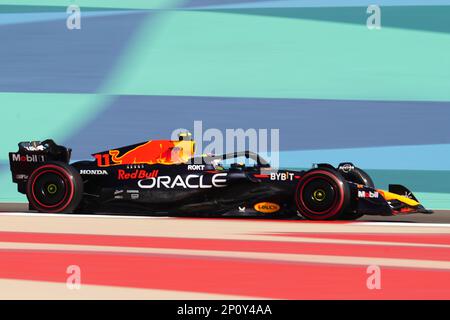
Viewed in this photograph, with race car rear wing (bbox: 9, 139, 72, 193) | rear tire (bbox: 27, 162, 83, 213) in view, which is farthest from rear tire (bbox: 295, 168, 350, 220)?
race car rear wing (bbox: 9, 139, 72, 193)

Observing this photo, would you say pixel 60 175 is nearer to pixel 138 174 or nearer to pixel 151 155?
pixel 138 174

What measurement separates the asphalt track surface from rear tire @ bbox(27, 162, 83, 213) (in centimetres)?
96

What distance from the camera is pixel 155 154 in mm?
11633

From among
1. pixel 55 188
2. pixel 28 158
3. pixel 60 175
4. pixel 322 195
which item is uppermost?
pixel 28 158

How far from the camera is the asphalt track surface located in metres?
5.33

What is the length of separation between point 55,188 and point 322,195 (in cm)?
344

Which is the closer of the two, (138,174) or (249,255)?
(249,255)

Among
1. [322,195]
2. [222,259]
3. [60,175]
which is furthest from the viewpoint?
[60,175]

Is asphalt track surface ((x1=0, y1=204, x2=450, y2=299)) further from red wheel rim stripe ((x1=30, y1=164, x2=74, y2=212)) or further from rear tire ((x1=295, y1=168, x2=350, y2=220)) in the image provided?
red wheel rim stripe ((x1=30, y1=164, x2=74, y2=212))

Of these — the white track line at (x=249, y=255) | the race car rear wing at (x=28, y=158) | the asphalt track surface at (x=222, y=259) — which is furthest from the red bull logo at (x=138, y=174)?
the white track line at (x=249, y=255)

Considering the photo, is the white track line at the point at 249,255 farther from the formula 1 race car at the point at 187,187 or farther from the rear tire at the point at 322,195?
the formula 1 race car at the point at 187,187

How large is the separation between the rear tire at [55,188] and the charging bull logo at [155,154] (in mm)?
656

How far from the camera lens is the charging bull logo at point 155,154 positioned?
1160 centimetres

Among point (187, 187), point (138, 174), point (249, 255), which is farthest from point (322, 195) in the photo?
point (249, 255)
